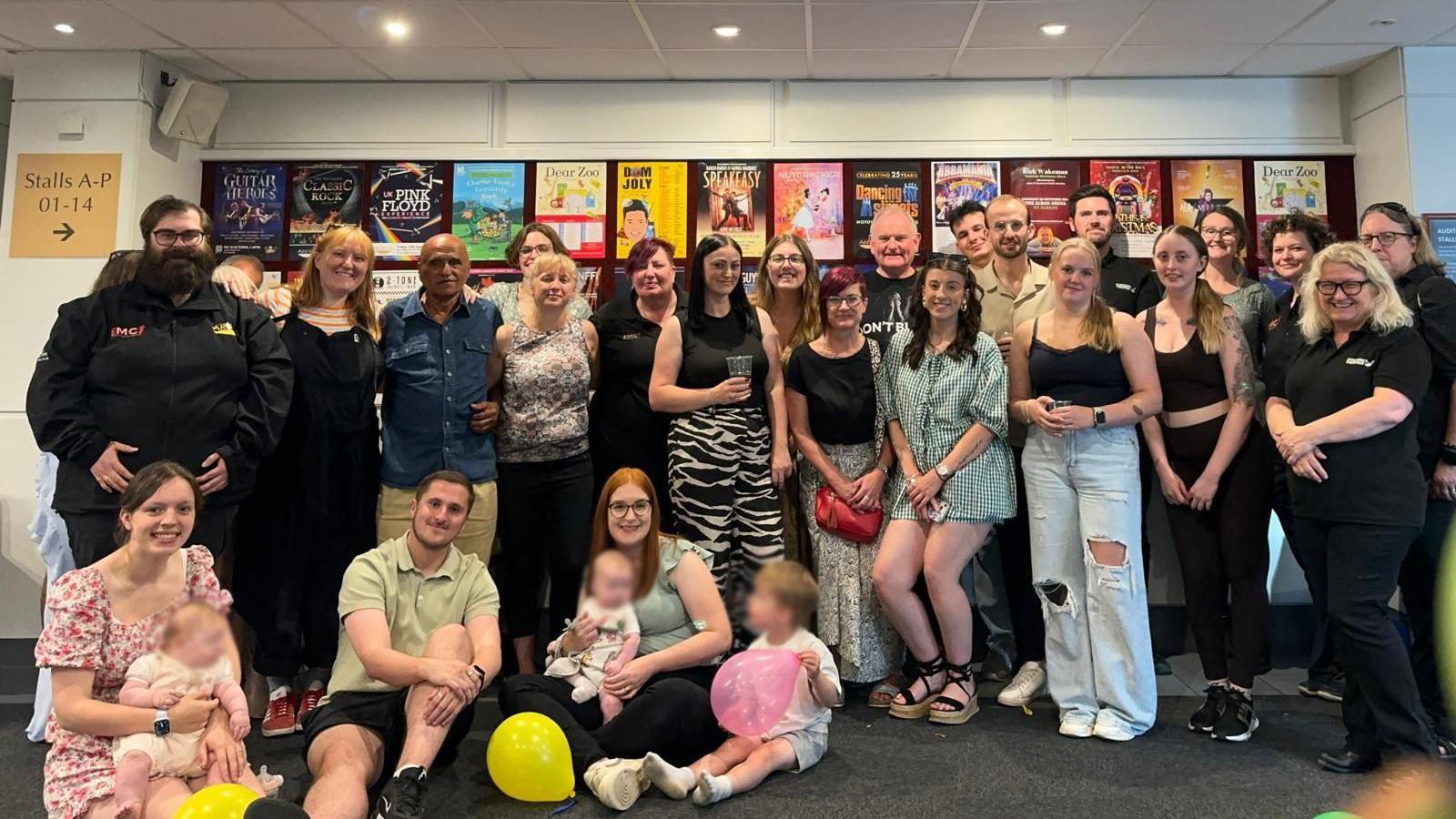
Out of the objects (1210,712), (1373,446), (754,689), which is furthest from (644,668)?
(1210,712)

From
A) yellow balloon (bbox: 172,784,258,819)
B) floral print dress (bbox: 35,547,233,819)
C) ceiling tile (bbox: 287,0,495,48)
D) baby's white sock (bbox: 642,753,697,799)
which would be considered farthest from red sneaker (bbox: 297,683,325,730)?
ceiling tile (bbox: 287,0,495,48)

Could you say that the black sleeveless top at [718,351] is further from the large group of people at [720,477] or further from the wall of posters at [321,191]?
the wall of posters at [321,191]

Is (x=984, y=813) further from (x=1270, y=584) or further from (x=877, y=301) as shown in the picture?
(x=1270, y=584)

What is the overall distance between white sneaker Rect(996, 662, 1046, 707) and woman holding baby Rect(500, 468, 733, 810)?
166 cm

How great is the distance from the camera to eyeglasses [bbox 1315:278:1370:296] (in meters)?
2.73

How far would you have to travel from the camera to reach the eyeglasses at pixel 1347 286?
2729mm

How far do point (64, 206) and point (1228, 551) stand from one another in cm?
739

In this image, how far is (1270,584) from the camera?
4.51 metres

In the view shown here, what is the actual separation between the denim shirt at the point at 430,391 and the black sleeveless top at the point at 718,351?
4.54 feet

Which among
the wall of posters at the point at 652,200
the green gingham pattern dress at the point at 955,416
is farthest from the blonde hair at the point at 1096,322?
the wall of posters at the point at 652,200

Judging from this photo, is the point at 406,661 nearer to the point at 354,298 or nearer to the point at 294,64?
the point at 354,298

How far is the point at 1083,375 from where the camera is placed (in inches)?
130

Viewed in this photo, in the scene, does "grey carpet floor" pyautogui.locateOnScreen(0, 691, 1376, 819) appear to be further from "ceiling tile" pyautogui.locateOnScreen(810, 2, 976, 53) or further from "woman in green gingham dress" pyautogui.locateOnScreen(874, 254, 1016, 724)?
"ceiling tile" pyautogui.locateOnScreen(810, 2, 976, 53)

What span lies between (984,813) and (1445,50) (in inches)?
246
